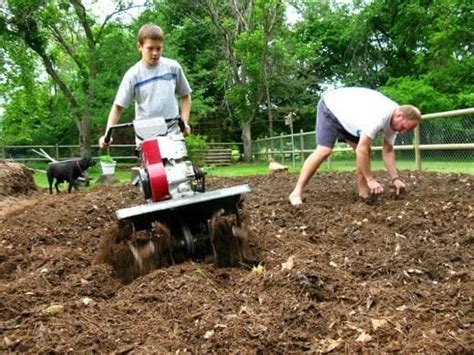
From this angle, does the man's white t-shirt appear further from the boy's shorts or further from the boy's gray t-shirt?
the boy's gray t-shirt

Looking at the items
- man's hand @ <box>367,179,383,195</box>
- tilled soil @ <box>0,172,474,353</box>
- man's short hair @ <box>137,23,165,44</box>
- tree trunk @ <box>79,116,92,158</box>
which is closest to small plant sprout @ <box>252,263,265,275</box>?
tilled soil @ <box>0,172,474,353</box>

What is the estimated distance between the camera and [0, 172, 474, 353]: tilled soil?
2.18 m

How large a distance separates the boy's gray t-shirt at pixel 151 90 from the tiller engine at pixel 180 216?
552 millimetres

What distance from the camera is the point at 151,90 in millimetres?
3996

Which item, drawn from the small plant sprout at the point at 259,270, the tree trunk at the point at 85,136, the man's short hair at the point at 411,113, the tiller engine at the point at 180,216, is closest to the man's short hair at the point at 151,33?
the tiller engine at the point at 180,216

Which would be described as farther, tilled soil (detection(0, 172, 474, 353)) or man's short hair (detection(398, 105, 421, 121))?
man's short hair (detection(398, 105, 421, 121))

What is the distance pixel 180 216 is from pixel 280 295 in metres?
1.06

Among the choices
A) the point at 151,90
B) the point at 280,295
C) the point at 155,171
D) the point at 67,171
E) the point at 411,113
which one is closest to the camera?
the point at 280,295

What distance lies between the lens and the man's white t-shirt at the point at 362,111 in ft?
15.7

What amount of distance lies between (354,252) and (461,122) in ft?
20.8

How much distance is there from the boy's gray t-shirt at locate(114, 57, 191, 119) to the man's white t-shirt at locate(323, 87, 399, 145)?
69.4 inches

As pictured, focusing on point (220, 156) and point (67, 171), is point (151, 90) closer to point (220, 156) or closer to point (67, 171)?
point (67, 171)

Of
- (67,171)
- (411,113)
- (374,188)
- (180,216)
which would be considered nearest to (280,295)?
(180,216)

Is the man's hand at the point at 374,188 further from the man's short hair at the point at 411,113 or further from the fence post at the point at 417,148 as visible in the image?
the fence post at the point at 417,148
